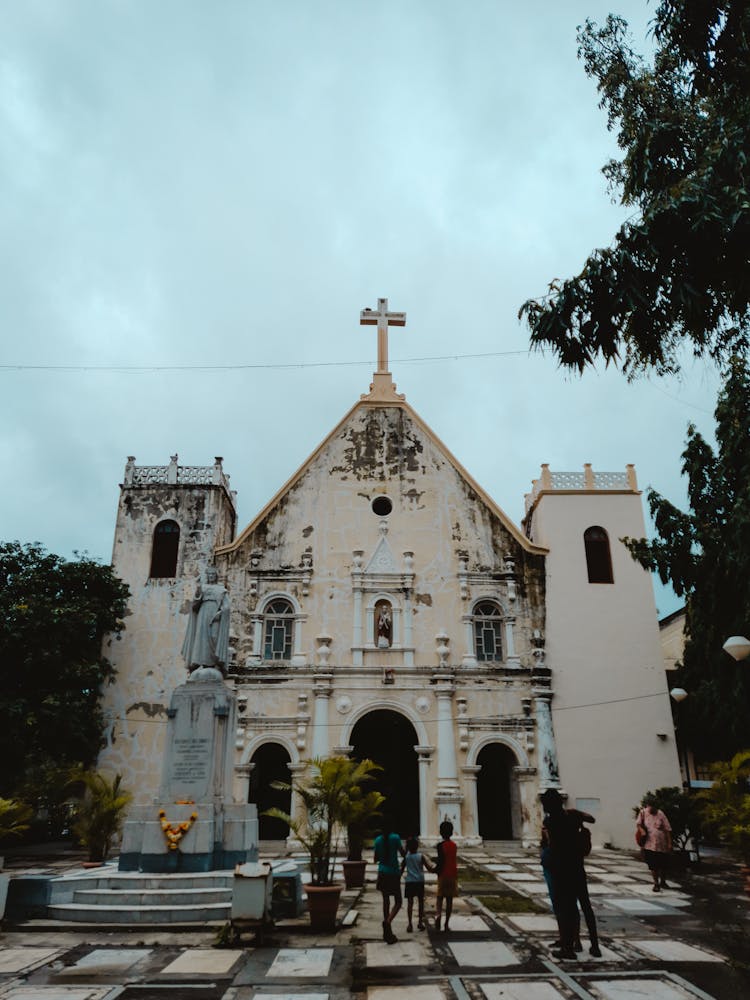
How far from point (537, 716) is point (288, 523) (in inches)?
345

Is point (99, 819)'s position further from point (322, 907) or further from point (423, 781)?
point (423, 781)

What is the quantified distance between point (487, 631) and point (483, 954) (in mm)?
13729

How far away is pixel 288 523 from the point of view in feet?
69.5

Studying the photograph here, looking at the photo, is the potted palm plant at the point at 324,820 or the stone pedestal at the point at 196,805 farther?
the stone pedestal at the point at 196,805

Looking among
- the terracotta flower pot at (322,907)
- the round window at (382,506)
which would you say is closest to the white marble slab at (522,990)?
the terracotta flower pot at (322,907)

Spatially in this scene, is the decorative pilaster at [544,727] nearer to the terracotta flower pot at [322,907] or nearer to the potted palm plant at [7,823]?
the terracotta flower pot at [322,907]

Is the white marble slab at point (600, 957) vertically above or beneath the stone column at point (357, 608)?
beneath

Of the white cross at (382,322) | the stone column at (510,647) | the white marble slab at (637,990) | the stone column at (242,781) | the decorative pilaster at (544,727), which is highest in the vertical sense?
the white cross at (382,322)

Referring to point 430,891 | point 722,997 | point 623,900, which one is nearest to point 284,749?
point 430,891

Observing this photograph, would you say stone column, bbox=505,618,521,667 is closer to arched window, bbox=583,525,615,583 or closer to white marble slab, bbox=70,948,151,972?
arched window, bbox=583,525,615,583

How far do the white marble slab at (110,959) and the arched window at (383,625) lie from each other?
12.9m

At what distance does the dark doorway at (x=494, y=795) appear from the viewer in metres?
20.6

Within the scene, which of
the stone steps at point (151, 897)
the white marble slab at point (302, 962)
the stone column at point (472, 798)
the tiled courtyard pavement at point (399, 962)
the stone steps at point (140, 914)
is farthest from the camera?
the stone column at point (472, 798)

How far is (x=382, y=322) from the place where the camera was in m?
23.5
